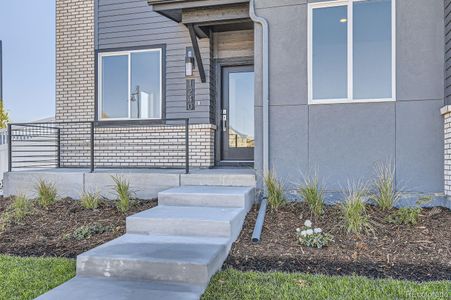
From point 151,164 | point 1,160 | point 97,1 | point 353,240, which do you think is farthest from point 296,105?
point 1,160

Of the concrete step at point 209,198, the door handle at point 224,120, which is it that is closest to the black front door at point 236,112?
the door handle at point 224,120

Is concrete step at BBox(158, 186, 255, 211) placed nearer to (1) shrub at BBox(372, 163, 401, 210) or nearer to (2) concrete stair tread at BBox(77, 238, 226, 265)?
(2) concrete stair tread at BBox(77, 238, 226, 265)

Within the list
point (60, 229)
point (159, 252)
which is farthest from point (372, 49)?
point (60, 229)

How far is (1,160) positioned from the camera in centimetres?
815

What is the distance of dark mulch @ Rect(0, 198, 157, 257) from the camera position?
4195 mm

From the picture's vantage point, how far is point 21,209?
5465 mm

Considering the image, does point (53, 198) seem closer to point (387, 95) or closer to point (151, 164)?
point (151, 164)

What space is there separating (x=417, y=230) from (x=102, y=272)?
3492mm

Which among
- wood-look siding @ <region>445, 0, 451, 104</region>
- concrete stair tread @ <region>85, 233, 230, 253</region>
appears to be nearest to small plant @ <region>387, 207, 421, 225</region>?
wood-look siding @ <region>445, 0, 451, 104</region>

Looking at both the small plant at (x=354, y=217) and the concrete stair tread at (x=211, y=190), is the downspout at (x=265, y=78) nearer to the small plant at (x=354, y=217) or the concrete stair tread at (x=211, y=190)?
the concrete stair tread at (x=211, y=190)

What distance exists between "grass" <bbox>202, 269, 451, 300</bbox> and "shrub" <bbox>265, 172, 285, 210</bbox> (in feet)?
6.09

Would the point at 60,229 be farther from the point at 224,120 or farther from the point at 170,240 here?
the point at 224,120

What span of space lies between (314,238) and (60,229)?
3388 mm

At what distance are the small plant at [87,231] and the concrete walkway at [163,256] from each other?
68 cm
